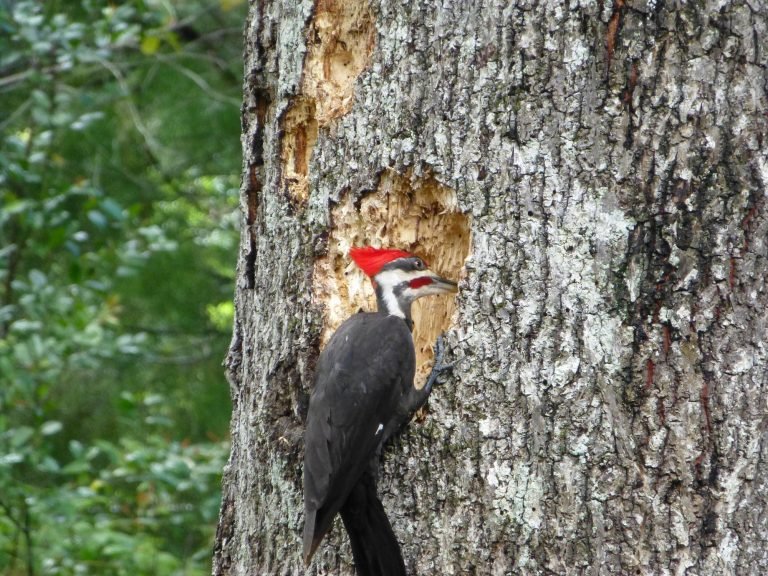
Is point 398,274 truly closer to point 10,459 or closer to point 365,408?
point 365,408

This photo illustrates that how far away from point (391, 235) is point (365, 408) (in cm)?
51

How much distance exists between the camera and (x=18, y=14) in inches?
166

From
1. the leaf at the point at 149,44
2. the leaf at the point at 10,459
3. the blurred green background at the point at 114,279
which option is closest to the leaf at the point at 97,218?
the blurred green background at the point at 114,279

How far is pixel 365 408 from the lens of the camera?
9.02 ft

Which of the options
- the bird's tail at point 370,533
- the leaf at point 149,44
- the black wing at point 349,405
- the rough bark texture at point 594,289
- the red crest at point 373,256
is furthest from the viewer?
the leaf at point 149,44

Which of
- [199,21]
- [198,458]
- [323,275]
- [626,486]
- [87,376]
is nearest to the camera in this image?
[626,486]

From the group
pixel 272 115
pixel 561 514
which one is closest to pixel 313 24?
pixel 272 115

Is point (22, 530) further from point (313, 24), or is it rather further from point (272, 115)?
point (313, 24)

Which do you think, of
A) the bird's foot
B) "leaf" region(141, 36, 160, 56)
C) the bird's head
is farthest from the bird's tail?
"leaf" region(141, 36, 160, 56)

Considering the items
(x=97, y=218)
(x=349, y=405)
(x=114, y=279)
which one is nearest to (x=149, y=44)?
(x=97, y=218)

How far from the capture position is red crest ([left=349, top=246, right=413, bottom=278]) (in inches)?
107

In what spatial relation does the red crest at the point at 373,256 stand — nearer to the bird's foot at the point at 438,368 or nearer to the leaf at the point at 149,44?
the bird's foot at the point at 438,368

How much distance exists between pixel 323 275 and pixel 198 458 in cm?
246

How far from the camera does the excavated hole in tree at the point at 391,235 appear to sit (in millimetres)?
2613
